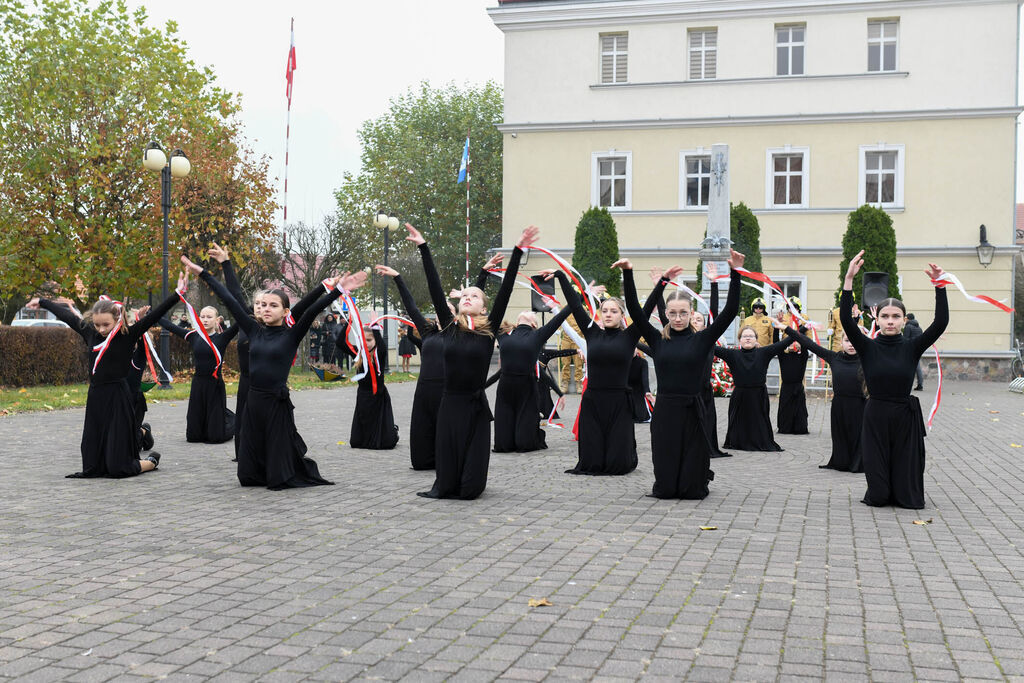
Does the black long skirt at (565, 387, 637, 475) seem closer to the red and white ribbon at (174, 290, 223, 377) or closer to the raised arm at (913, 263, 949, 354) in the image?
the raised arm at (913, 263, 949, 354)

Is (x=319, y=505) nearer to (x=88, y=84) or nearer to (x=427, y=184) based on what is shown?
(x=88, y=84)

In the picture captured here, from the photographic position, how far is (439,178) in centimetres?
5162

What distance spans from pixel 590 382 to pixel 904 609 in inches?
221

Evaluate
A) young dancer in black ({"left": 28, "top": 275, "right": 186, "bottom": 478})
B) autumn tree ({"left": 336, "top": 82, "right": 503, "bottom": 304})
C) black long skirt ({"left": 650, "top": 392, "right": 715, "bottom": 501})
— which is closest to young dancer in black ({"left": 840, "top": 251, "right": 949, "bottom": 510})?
black long skirt ({"left": 650, "top": 392, "right": 715, "bottom": 501})

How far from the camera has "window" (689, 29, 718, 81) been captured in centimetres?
3216

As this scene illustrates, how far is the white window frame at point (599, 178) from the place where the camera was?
3272 centimetres

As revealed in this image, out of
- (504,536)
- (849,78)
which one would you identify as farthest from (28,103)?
(504,536)

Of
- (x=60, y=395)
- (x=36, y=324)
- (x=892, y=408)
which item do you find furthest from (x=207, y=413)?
(x=36, y=324)

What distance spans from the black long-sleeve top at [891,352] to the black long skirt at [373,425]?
20.9ft

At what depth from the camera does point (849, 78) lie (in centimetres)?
3102

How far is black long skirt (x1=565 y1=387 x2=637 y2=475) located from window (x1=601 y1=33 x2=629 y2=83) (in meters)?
24.0

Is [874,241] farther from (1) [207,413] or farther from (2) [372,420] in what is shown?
(1) [207,413]

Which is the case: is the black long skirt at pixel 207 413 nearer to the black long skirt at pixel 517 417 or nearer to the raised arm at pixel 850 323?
the black long skirt at pixel 517 417

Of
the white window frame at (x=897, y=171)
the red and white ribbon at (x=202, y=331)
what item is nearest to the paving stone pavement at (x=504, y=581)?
the red and white ribbon at (x=202, y=331)
